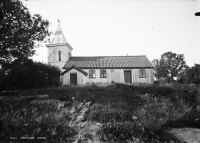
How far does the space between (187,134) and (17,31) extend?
1411 centimetres

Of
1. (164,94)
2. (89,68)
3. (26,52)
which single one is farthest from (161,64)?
(26,52)

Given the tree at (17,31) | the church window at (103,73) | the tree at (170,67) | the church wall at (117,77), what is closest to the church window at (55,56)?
the church wall at (117,77)

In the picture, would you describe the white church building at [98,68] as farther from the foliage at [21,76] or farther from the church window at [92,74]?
the foliage at [21,76]

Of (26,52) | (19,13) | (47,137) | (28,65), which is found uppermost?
(19,13)

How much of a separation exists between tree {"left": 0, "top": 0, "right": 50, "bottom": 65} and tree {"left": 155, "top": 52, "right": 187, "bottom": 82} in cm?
5324

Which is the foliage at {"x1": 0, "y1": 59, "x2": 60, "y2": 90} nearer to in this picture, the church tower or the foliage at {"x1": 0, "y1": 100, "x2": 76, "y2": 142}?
the foliage at {"x1": 0, "y1": 100, "x2": 76, "y2": 142}

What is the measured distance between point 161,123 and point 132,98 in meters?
3.68

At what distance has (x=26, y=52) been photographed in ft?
42.5

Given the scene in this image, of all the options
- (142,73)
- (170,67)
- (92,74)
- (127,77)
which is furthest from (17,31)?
(170,67)

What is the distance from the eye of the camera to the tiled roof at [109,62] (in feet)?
89.4

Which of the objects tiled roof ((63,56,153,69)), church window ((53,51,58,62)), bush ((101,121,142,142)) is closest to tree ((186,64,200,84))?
tiled roof ((63,56,153,69))

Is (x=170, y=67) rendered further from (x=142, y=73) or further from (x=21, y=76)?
(x=21, y=76)

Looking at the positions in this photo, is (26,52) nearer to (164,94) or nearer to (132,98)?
(132,98)

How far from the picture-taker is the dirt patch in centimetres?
484
